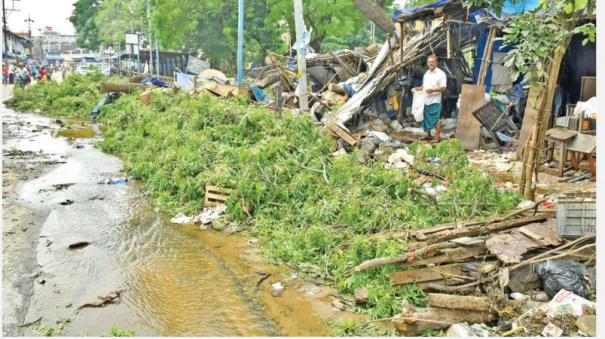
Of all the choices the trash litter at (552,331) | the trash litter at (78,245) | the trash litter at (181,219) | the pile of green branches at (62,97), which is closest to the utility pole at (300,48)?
the trash litter at (181,219)

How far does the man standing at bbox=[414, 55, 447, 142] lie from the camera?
9.74 m

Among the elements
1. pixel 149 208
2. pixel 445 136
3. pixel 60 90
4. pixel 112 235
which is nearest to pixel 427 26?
pixel 445 136

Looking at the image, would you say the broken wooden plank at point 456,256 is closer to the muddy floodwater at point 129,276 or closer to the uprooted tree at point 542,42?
the muddy floodwater at point 129,276

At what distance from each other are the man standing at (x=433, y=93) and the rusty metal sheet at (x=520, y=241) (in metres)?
5.63

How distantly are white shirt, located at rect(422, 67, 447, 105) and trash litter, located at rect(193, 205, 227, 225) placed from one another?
500 centimetres

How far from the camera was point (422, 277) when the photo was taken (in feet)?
14.0

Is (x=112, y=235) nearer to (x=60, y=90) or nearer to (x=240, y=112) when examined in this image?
(x=240, y=112)

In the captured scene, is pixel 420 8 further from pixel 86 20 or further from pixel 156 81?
pixel 86 20

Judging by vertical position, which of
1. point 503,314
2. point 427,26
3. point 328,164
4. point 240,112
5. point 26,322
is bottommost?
point 26,322

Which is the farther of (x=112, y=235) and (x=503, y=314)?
(x=112, y=235)

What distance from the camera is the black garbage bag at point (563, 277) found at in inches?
150

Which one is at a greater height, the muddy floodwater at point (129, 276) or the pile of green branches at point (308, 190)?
the pile of green branches at point (308, 190)

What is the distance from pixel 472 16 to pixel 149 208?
24.2 feet

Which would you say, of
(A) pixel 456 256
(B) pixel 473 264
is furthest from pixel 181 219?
(B) pixel 473 264
